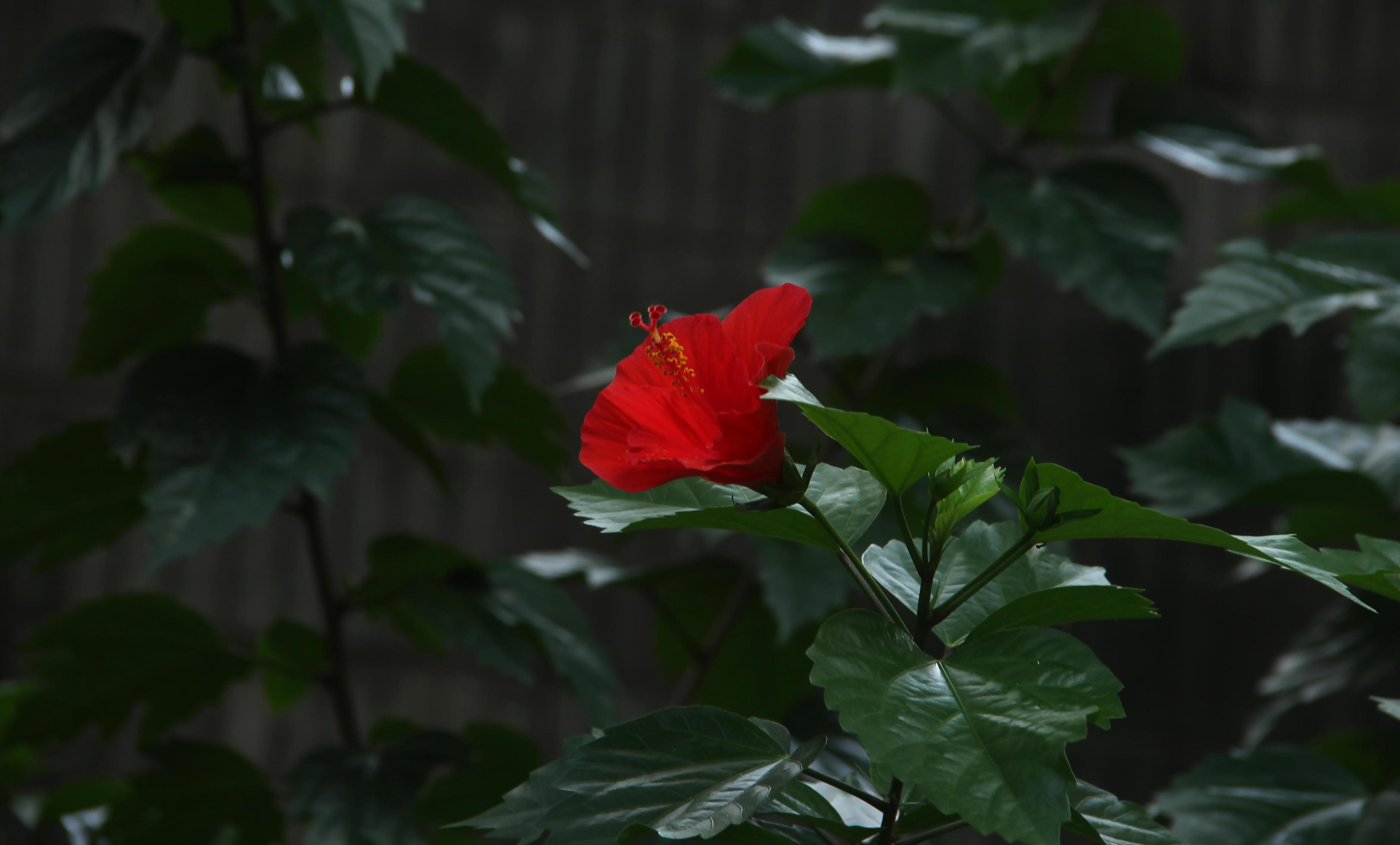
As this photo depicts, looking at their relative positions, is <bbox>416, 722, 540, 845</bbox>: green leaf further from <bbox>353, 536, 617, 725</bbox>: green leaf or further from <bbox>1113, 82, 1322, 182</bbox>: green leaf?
<bbox>1113, 82, 1322, 182</bbox>: green leaf

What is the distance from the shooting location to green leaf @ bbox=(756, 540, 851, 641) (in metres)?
0.78

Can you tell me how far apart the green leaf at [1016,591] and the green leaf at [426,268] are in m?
0.36

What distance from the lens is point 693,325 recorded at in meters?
0.36

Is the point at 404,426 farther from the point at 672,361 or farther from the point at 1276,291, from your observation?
the point at 1276,291

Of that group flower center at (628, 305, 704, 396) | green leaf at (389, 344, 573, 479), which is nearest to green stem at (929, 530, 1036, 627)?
flower center at (628, 305, 704, 396)

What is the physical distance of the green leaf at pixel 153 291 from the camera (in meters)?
0.78

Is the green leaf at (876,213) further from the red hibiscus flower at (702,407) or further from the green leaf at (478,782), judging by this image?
the red hibiscus flower at (702,407)

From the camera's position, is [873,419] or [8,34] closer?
[873,419]

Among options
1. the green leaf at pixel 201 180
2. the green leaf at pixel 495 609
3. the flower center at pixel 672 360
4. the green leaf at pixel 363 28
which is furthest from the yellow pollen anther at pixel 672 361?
the green leaf at pixel 201 180

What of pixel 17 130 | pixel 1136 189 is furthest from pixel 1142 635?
pixel 17 130

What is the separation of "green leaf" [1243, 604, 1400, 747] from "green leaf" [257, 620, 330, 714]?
0.76 metres

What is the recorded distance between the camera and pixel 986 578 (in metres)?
0.36

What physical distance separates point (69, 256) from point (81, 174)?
0.71 meters

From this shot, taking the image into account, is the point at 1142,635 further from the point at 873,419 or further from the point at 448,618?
the point at 873,419
